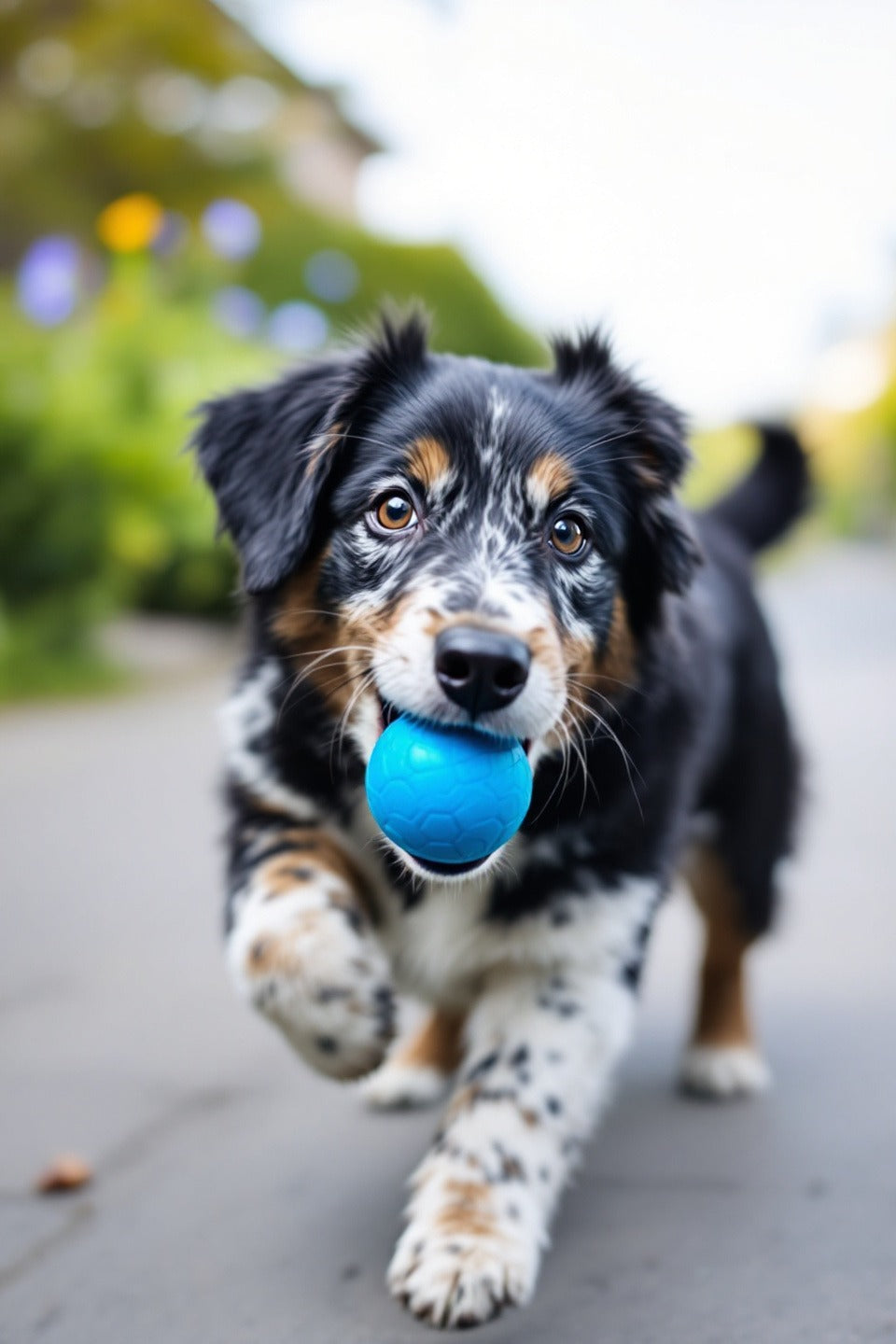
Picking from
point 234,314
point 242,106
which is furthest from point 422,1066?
point 242,106

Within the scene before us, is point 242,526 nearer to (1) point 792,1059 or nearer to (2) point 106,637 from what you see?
(1) point 792,1059

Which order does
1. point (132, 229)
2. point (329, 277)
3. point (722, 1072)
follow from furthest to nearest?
1. point (329, 277)
2. point (132, 229)
3. point (722, 1072)

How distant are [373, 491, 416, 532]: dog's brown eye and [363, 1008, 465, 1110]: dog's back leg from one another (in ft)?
3.78

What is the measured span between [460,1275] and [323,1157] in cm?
72

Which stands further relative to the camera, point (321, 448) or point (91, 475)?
point (91, 475)

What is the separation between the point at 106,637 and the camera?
33.1ft

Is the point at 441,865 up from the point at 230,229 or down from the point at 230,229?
down

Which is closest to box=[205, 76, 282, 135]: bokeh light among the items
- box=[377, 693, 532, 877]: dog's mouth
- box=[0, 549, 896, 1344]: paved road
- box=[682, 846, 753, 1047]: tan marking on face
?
box=[0, 549, 896, 1344]: paved road

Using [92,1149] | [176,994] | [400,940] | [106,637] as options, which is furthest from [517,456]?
[106,637]

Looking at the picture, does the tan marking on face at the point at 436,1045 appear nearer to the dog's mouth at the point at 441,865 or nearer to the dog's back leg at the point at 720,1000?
the dog's back leg at the point at 720,1000

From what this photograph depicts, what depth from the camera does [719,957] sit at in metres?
3.38

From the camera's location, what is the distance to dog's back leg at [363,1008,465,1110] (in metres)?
3.12

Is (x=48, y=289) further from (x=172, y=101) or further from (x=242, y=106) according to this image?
(x=242, y=106)

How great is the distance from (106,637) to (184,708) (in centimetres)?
205
